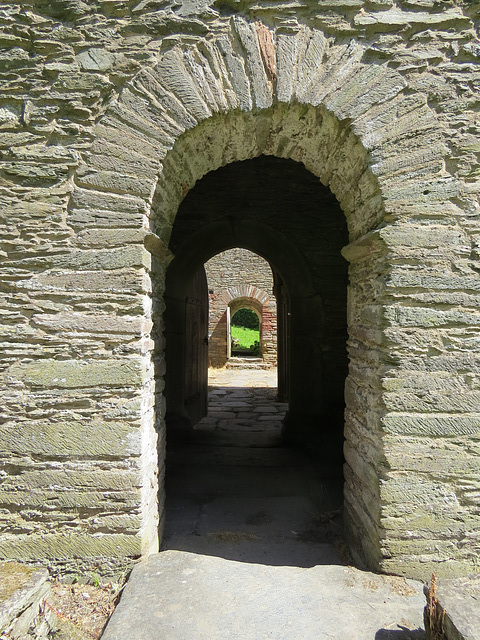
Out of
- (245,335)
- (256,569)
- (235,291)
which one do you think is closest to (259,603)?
(256,569)

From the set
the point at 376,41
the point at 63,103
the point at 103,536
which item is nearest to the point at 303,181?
the point at 376,41

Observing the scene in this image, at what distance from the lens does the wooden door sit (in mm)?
6055

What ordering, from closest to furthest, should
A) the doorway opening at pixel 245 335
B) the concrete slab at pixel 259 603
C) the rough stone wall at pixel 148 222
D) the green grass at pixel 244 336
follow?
the concrete slab at pixel 259 603 < the rough stone wall at pixel 148 222 < the doorway opening at pixel 245 335 < the green grass at pixel 244 336

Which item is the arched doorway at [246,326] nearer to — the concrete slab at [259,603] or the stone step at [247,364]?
the stone step at [247,364]

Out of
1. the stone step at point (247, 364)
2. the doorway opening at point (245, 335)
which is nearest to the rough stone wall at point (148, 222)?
the stone step at point (247, 364)

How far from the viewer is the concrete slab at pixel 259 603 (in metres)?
2.02

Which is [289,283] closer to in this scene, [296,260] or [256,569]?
[296,260]

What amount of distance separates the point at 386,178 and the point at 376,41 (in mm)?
819

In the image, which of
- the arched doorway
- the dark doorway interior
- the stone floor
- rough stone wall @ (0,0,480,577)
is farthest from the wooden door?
the arched doorway

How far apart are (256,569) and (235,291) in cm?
1203

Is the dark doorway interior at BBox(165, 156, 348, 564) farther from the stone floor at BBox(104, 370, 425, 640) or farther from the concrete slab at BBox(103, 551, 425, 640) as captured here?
the concrete slab at BBox(103, 551, 425, 640)

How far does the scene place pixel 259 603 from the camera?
87.4 inches

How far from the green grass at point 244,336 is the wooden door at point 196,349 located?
11317 mm

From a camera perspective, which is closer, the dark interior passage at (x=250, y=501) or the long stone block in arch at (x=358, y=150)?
the long stone block in arch at (x=358, y=150)
